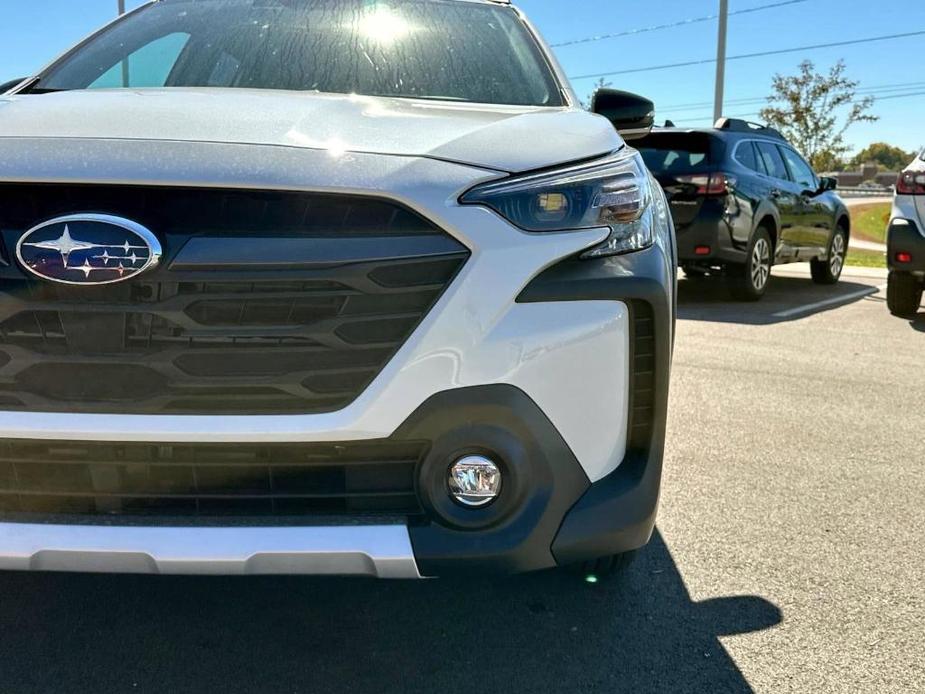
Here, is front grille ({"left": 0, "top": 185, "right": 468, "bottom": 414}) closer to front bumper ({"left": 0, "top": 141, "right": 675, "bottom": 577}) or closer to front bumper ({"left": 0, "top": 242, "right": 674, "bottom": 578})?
front bumper ({"left": 0, "top": 141, "right": 675, "bottom": 577})

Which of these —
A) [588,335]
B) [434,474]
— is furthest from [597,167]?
[434,474]

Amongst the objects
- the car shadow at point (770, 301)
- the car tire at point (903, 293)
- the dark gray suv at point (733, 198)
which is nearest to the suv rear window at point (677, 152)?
the dark gray suv at point (733, 198)

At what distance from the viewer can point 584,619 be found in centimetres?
234

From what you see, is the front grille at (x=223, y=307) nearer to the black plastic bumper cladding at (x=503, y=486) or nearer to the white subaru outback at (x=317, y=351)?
the white subaru outback at (x=317, y=351)

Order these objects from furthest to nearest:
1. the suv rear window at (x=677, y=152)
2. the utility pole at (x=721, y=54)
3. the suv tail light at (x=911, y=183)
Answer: the utility pole at (x=721, y=54) < the suv rear window at (x=677, y=152) < the suv tail light at (x=911, y=183)

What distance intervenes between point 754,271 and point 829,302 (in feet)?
2.96

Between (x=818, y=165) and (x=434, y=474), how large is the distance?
41426 millimetres

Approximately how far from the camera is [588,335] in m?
1.83

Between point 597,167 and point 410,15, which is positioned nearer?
point 597,167

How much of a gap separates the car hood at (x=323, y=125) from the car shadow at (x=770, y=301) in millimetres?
5447

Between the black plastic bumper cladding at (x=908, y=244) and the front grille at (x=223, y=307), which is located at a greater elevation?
the front grille at (x=223, y=307)

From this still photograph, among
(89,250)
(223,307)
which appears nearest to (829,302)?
(223,307)

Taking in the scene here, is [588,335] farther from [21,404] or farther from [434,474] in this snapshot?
[21,404]

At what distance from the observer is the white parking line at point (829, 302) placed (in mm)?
7769
